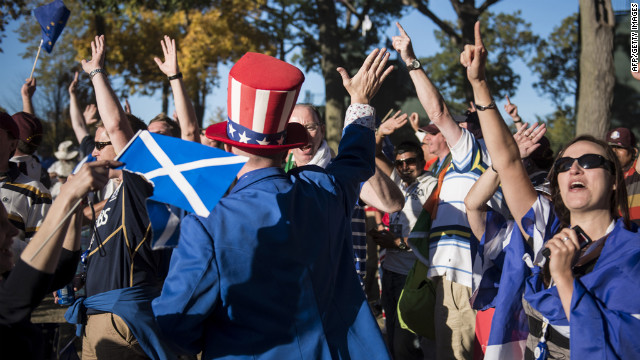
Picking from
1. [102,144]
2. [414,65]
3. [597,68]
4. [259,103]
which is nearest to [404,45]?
[414,65]

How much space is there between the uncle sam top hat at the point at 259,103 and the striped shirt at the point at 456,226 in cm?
215

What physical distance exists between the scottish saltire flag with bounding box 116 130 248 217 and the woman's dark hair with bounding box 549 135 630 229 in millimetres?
1847

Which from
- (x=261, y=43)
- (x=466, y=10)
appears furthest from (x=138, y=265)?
(x=261, y=43)

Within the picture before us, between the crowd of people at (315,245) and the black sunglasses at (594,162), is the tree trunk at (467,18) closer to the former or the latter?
the crowd of people at (315,245)

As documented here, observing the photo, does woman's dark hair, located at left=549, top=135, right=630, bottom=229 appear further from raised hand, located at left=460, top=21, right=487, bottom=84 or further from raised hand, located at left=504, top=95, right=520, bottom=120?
raised hand, located at left=504, top=95, right=520, bottom=120

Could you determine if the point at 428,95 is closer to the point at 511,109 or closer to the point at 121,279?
the point at 511,109

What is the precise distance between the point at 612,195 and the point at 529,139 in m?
0.72

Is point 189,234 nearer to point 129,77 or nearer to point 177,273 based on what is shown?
point 177,273

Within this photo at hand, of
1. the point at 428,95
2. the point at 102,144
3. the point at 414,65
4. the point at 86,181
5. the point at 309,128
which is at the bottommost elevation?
the point at 86,181

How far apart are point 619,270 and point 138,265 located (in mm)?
2480

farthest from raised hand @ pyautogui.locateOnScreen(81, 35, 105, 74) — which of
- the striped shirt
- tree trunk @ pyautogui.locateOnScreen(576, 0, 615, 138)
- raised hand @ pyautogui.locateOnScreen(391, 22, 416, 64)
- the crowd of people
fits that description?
tree trunk @ pyautogui.locateOnScreen(576, 0, 615, 138)

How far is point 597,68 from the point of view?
30.8 feet

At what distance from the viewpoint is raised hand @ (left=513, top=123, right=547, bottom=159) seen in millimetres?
3473

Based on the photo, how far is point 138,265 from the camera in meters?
3.23
